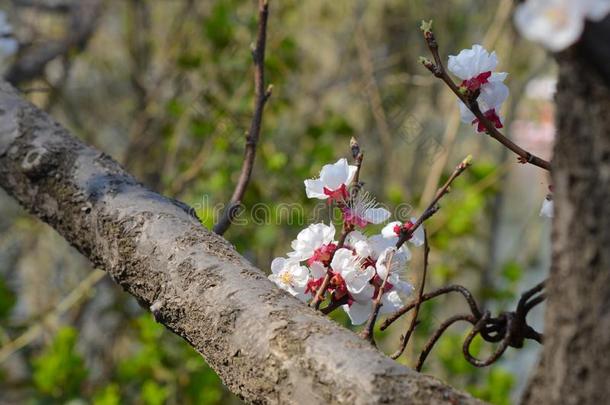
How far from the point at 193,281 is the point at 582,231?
0.38 meters

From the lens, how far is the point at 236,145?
2340mm

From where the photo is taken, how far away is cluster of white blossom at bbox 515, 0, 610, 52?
391 mm

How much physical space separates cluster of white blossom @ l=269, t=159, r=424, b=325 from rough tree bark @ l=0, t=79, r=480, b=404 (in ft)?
0.24

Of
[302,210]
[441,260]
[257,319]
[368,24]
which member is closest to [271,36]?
[302,210]

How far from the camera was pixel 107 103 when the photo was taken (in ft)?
13.1

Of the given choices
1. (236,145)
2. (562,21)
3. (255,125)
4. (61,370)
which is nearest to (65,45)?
(236,145)

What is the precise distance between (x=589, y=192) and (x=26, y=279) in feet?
12.4

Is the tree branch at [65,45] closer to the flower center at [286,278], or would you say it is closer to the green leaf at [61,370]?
the green leaf at [61,370]

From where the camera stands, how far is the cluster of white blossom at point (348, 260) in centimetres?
74

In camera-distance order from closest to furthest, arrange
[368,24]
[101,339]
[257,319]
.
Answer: [257,319]
[101,339]
[368,24]

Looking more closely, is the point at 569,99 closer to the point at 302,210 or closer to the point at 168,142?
the point at 302,210

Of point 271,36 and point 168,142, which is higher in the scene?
point 271,36

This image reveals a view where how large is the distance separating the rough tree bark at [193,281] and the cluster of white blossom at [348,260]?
0.07m

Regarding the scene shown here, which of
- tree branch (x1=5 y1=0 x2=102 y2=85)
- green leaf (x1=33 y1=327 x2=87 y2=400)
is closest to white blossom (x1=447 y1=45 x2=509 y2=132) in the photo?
green leaf (x1=33 y1=327 x2=87 y2=400)
